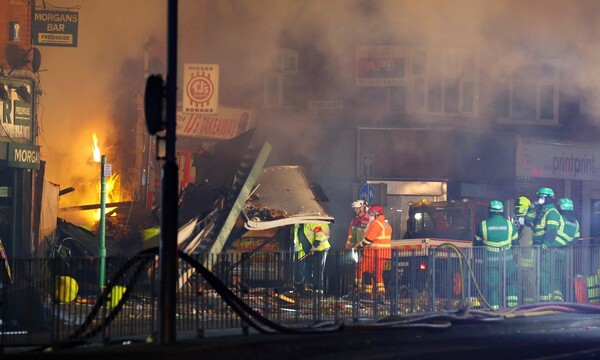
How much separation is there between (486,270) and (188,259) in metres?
4.59

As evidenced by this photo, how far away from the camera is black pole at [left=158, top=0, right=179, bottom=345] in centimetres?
764

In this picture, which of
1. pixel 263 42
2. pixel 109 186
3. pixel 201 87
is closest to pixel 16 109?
pixel 201 87

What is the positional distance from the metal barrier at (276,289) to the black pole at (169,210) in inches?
23.8

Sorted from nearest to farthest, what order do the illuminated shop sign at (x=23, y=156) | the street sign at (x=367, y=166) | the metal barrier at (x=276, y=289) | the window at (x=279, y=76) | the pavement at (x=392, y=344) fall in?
1. the pavement at (x=392, y=344)
2. the metal barrier at (x=276, y=289)
3. the illuminated shop sign at (x=23, y=156)
4. the window at (x=279, y=76)
5. the street sign at (x=367, y=166)

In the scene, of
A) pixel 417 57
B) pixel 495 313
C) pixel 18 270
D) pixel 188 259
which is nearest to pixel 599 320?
pixel 495 313

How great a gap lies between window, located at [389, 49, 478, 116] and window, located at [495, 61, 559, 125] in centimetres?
74

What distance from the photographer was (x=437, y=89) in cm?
2061

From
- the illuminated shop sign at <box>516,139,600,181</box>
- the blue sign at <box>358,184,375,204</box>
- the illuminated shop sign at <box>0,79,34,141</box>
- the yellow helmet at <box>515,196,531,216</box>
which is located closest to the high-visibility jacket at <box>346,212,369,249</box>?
the yellow helmet at <box>515,196,531,216</box>

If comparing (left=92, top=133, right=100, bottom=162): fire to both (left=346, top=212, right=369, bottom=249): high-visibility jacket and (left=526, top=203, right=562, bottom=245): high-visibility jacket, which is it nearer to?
(left=346, top=212, right=369, bottom=249): high-visibility jacket

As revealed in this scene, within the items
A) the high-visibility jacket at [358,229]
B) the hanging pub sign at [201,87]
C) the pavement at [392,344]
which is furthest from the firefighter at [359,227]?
the pavement at [392,344]

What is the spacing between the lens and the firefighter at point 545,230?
11828 millimetres

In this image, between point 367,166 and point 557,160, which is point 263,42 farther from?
point 557,160

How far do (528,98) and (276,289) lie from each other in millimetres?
12758

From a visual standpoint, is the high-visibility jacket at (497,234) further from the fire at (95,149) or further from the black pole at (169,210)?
the fire at (95,149)
